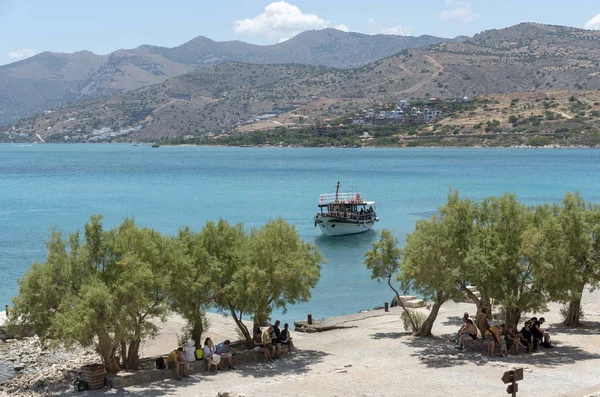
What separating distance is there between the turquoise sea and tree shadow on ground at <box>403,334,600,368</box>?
12835 mm

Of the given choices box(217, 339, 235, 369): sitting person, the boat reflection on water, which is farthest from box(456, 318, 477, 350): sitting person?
the boat reflection on water

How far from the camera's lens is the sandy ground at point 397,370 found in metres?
17.2

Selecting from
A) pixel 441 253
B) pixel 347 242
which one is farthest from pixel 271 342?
pixel 347 242

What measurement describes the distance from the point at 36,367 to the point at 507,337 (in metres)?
13.0

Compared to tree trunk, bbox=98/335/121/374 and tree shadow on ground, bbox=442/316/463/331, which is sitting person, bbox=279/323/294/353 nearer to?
tree trunk, bbox=98/335/121/374

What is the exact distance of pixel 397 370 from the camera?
19234 millimetres

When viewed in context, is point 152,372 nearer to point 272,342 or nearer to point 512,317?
point 272,342

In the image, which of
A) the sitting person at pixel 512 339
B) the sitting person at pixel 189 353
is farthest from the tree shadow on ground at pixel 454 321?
the sitting person at pixel 189 353

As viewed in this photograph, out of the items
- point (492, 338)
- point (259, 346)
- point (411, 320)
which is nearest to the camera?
point (492, 338)

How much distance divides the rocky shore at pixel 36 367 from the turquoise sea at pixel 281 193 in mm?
11355

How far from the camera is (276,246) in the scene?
2217 cm

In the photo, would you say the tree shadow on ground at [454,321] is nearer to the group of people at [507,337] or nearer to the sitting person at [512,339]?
the group of people at [507,337]

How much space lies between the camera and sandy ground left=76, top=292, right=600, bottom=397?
1725 cm

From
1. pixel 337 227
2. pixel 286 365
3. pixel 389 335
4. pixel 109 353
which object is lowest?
pixel 337 227
